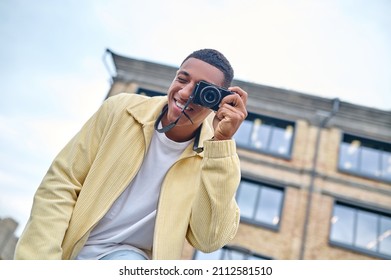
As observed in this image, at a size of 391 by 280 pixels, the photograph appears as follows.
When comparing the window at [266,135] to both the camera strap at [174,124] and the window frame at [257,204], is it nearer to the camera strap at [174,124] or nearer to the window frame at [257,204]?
the window frame at [257,204]

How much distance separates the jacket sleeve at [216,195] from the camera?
0.93 metres

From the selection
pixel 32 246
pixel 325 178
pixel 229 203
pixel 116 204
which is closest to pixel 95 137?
pixel 116 204

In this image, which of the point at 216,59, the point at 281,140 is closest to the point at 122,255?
the point at 216,59

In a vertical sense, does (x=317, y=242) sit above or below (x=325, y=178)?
below

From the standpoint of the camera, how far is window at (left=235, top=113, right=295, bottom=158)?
7516 millimetres

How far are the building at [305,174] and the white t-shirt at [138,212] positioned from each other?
5.35 meters

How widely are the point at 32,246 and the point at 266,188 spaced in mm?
6638

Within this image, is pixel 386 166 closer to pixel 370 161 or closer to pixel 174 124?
pixel 370 161

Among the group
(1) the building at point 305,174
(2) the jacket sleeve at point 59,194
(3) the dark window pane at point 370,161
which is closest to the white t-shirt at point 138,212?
(2) the jacket sleeve at point 59,194

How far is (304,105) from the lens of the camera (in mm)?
7684

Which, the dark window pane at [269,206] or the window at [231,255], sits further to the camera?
the dark window pane at [269,206]

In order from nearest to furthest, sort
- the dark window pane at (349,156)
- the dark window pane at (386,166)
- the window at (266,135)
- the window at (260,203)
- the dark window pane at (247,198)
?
the window at (260,203) → the dark window pane at (247,198) → the dark window pane at (386,166) → the dark window pane at (349,156) → the window at (266,135)

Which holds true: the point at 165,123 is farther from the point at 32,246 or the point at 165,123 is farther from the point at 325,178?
the point at 325,178

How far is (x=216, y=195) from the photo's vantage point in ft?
3.06
